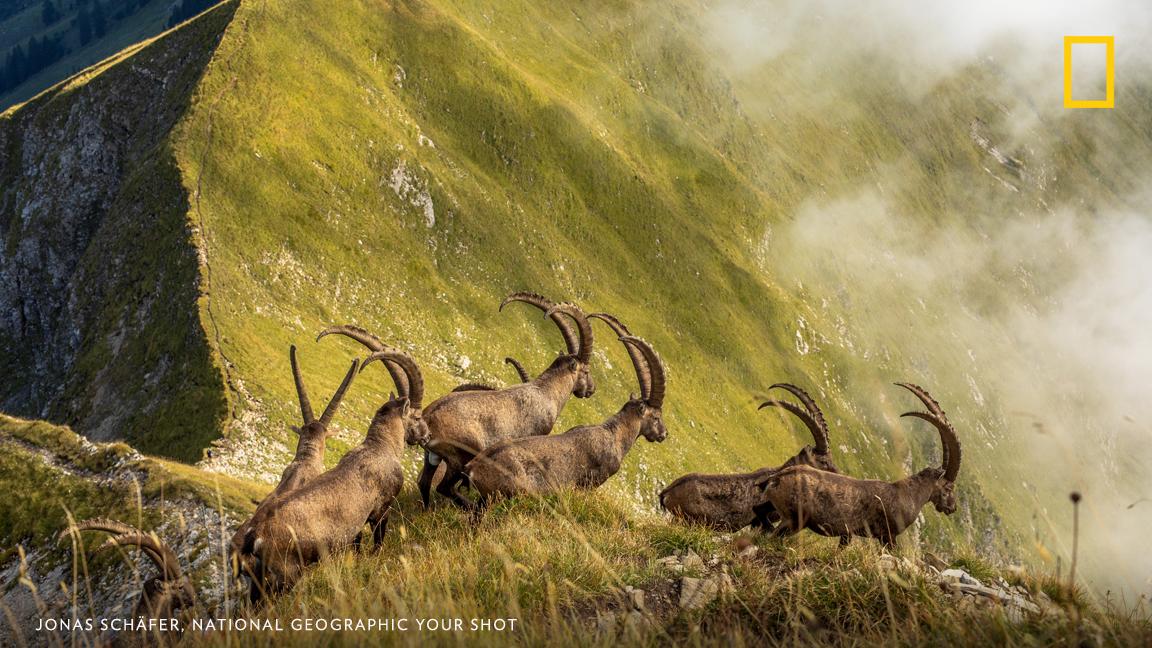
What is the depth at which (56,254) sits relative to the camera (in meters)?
79.8

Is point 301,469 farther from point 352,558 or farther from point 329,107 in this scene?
point 329,107

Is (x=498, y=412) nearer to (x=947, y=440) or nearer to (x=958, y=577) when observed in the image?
(x=947, y=440)

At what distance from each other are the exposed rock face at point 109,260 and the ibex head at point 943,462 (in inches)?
1107

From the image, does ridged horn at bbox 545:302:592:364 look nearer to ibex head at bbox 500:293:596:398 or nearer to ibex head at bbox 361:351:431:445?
ibex head at bbox 500:293:596:398

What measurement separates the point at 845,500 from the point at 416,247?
239ft

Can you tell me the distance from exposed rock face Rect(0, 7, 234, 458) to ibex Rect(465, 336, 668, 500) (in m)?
23.5

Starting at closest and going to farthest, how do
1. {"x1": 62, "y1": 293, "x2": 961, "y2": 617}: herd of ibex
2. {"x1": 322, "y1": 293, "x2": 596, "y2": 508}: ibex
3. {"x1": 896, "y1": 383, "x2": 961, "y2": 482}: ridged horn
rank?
{"x1": 62, "y1": 293, "x2": 961, "y2": 617}: herd of ibex → {"x1": 322, "y1": 293, "x2": 596, "y2": 508}: ibex → {"x1": 896, "y1": 383, "x2": 961, "y2": 482}: ridged horn

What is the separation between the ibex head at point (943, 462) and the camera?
1631 centimetres

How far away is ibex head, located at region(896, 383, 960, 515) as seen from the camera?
1631 centimetres

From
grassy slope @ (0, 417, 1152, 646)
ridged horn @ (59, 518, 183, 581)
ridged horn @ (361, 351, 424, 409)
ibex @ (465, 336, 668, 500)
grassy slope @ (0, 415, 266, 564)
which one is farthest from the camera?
ibex @ (465, 336, 668, 500)

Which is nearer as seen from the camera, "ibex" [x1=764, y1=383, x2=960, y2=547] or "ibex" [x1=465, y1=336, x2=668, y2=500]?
"ibex" [x1=465, y1=336, x2=668, y2=500]

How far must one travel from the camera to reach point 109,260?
65.9m

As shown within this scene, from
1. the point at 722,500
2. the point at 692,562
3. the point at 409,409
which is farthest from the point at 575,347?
the point at 692,562

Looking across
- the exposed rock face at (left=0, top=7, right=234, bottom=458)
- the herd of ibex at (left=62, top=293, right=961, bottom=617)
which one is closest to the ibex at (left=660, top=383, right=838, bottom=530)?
the herd of ibex at (left=62, top=293, right=961, bottom=617)
